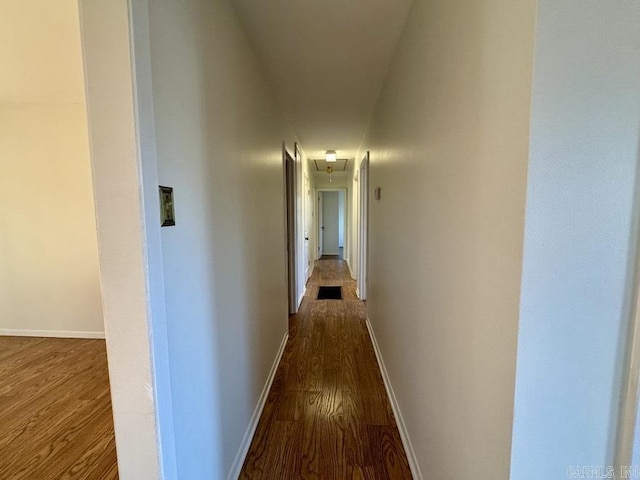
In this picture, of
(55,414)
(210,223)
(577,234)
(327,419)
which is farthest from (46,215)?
(577,234)

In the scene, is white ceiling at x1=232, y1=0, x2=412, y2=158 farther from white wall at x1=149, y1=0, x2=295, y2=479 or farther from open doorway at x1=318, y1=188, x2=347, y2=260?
open doorway at x1=318, y1=188, x2=347, y2=260

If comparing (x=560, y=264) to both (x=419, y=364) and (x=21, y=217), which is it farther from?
(x=21, y=217)

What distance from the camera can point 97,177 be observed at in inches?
29.8

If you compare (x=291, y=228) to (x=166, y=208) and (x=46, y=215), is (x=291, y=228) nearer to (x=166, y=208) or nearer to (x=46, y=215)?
(x=46, y=215)

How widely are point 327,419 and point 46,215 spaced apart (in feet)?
11.2

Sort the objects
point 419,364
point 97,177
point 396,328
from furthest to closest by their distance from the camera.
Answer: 1. point 396,328
2. point 419,364
3. point 97,177

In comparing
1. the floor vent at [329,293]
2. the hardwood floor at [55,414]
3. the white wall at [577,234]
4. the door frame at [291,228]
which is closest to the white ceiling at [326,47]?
the door frame at [291,228]

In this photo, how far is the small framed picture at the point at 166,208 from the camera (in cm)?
88

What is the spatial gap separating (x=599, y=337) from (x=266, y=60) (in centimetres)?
226

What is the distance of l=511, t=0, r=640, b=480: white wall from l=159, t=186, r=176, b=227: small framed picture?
3.03 ft

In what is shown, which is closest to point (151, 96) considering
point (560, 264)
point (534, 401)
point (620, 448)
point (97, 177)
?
point (97, 177)

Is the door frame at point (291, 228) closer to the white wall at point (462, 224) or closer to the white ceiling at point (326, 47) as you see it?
the white ceiling at point (326, 47)

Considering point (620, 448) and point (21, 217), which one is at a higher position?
point (21, 217)

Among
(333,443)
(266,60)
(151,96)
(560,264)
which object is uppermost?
(266,60)
